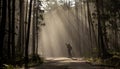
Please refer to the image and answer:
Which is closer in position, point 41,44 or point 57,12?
point 57,12

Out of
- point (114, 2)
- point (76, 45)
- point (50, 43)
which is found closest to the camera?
point (114, 2)

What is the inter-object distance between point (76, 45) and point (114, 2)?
4031cm

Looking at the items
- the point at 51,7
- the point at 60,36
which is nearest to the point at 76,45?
the point at 60,36

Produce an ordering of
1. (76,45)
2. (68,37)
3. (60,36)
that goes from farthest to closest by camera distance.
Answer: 1. (60,36)
2. (68,37)
3. (76,45)

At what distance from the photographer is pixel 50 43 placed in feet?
298

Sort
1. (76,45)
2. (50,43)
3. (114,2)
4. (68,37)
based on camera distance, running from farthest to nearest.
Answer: (50,43), (68,37), (76,45), (114,2)

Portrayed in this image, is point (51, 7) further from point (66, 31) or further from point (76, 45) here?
point (76, 45)

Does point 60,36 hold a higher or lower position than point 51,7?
lower

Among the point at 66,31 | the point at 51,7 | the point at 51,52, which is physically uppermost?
the point at 51,7

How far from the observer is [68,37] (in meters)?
78.9

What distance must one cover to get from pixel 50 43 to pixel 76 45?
68.2 feet

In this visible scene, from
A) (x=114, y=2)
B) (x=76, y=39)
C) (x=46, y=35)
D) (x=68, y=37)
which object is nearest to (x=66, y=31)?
(x=68, y=37)

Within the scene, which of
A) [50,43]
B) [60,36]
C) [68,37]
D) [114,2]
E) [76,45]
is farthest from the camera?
[50,43]

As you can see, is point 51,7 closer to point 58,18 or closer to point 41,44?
point 58,18
